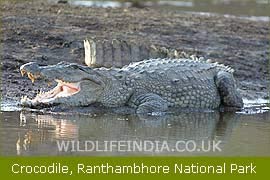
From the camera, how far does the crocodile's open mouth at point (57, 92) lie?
9.69 meters

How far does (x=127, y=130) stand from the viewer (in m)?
8.70

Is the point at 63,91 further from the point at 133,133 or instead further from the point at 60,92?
the point at 133,133

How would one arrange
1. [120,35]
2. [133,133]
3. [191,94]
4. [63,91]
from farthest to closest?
[120,35], [191,94], [63,91], [133,133]

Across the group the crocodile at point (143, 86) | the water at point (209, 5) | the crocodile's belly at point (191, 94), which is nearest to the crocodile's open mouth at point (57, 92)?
the crocodile at point (143, 86)

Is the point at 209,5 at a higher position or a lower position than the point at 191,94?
higher

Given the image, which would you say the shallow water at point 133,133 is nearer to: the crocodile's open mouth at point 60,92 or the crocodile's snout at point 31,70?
the crocodile's open mouth at point 60,92

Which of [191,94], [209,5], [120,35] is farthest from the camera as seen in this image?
[209,5]

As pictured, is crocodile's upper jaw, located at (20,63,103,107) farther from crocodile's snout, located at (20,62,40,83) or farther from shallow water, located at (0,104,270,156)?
shallow water, located at (0,104,270,156)

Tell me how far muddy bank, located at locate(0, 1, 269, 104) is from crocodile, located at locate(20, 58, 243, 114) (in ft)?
2.82

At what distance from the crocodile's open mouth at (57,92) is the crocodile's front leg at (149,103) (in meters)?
0.80

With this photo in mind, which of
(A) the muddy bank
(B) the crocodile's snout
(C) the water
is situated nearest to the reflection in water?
(B) the crocodile's snout

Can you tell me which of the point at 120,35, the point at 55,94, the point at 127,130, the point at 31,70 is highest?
the point at 31,70

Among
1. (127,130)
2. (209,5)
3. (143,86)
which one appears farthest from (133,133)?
(209,5)

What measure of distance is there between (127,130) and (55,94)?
59.2 inches
